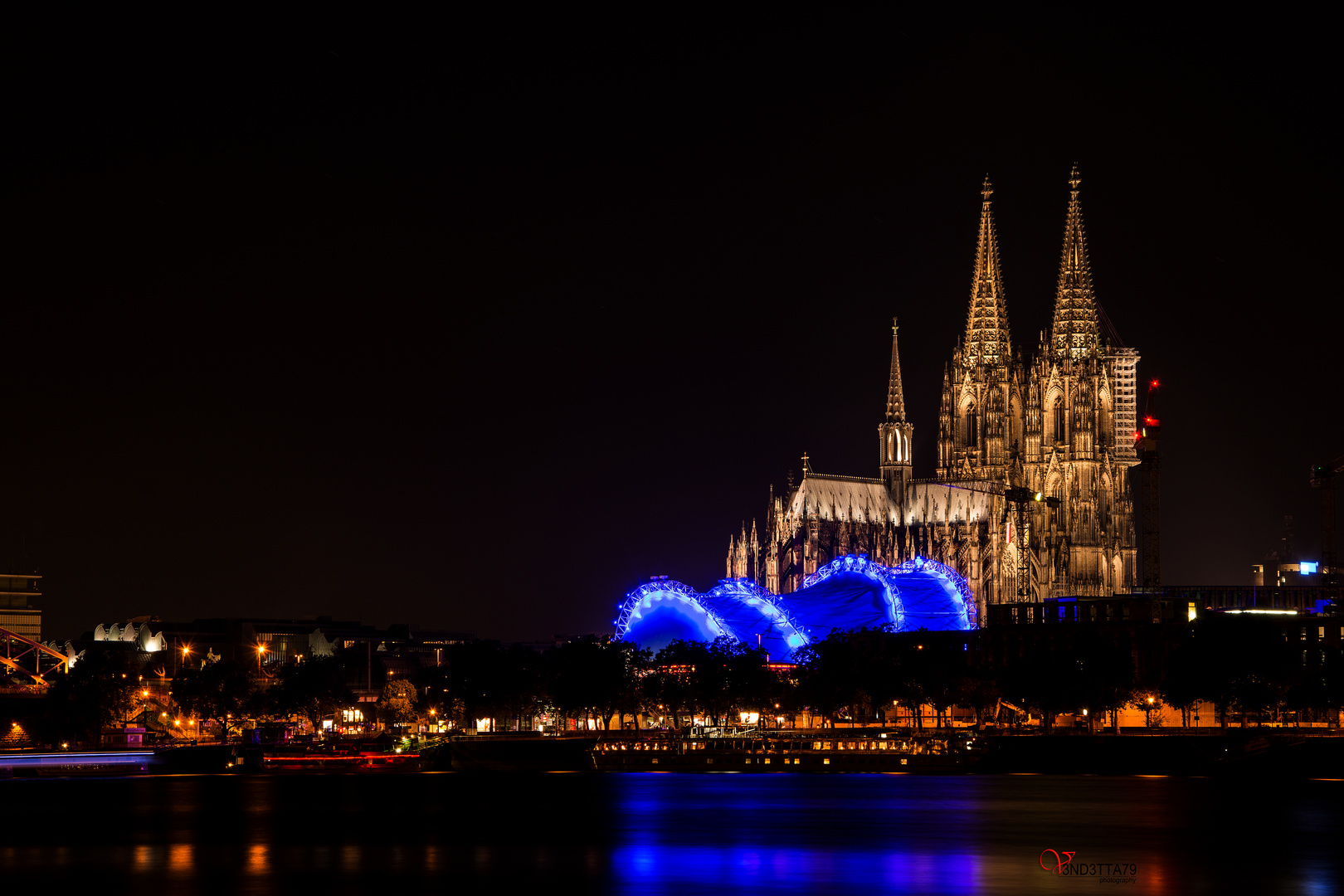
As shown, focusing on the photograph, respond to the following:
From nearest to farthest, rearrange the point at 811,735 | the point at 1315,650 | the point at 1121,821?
the point at 1121,821 → the point at 811,735 → the point at 1315,650

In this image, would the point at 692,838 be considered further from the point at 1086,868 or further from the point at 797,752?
the point at 797,752

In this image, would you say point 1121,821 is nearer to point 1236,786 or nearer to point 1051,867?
point 1051,867

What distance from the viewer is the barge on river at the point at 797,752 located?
153 metres

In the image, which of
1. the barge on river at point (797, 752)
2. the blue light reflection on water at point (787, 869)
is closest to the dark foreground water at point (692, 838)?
the blue light reflection on water at point (787, 869)

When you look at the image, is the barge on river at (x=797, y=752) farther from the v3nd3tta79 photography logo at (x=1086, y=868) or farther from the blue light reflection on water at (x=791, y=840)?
the v3nd3tta79 photography logo at (x=1086, y=868)

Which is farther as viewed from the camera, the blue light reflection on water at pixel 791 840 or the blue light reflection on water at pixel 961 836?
the blue light reflection on water at pixel 791 840

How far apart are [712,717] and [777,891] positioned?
4723 inches

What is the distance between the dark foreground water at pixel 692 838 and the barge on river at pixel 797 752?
16.1m

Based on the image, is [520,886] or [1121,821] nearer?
[520,886]

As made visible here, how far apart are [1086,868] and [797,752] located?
86808 mm

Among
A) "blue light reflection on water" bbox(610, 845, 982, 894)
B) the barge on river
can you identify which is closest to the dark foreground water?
"blue light reflection on water" bbox(610, 845, 982, 894)

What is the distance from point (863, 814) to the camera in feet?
342

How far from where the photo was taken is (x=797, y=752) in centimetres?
16188

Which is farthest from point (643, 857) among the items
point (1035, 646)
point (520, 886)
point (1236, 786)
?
point (1035, 646)
